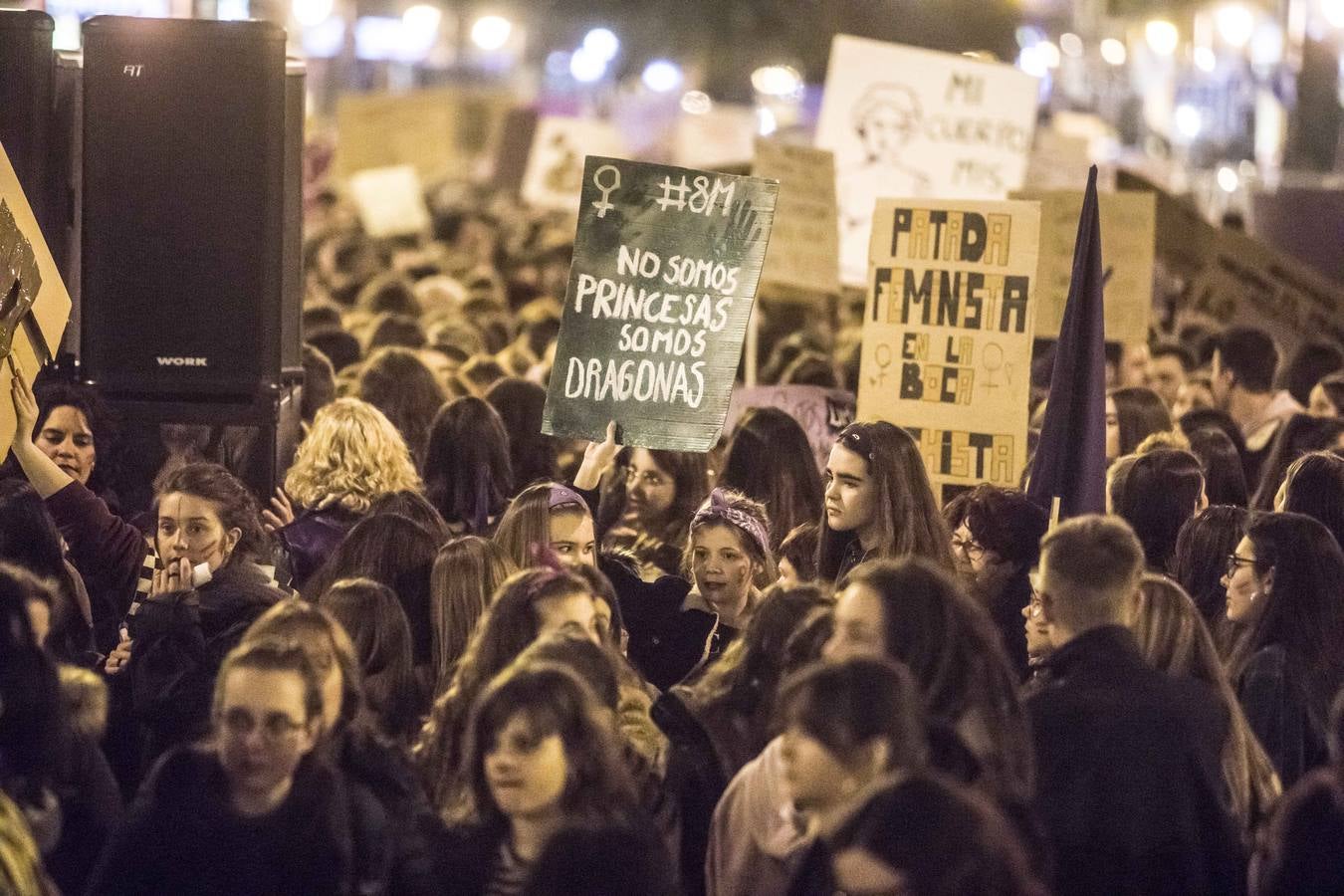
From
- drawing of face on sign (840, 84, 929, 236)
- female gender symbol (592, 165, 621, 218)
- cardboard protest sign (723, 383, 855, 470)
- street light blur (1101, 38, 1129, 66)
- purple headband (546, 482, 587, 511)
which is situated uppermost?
street light blur (1101, 38, 1129, 66)

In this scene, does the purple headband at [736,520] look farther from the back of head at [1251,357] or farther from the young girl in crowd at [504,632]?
the back of head at [1251,357]

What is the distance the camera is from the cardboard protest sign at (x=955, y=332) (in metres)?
8.52

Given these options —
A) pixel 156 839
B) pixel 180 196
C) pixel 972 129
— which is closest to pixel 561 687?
pixel 156 839

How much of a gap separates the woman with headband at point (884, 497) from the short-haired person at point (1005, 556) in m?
0.10

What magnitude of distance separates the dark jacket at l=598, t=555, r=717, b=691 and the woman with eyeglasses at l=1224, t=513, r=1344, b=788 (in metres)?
1.52

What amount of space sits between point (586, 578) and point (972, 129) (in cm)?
754

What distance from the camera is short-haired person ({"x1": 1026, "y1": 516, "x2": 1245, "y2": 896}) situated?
4652mm

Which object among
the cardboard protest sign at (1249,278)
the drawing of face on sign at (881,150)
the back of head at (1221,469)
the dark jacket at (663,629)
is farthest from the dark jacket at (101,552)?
the cardboard protest sign at (1249,278)

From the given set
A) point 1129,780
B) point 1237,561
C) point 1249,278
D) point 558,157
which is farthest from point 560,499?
point 558,157

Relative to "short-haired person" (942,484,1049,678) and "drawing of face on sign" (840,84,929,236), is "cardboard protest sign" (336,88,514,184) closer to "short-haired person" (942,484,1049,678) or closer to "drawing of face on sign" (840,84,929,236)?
"drawing of face on sign" (840,84,929,236)

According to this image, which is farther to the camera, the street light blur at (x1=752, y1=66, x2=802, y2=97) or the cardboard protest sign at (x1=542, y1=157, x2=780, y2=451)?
the street light blur at (x1=752, y1=66, x2=802, y2=97)

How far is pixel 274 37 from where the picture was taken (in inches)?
303

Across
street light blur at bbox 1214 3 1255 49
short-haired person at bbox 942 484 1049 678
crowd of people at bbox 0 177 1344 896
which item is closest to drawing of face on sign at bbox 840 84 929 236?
crowd of people at bbox 0 177 1344 896

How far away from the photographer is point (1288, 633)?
5820 millimetres
